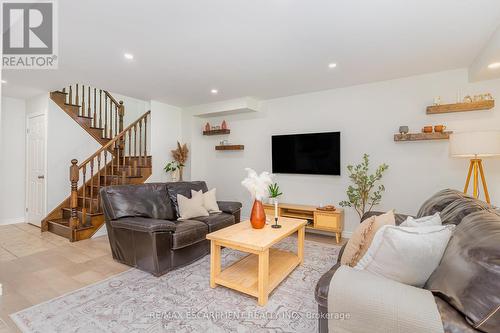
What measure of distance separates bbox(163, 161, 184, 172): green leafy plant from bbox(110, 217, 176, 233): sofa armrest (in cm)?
241

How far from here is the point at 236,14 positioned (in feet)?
6.75

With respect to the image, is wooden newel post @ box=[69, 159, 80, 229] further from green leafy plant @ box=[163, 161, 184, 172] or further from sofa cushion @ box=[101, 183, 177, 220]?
green leafy plant @ box=[163, 161, 184, 172]

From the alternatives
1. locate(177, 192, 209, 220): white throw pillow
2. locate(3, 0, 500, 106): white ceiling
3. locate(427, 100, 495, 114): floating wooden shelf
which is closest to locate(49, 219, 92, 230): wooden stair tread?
locate(177, 192, 209, 220): white throw pillow

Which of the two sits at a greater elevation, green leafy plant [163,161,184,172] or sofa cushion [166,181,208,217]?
green leafy plant [163,161,184,172]

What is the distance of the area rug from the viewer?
1.80 meters

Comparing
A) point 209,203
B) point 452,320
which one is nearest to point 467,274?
point 452,320

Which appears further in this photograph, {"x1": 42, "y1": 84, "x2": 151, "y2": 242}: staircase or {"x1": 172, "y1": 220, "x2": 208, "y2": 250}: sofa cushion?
{"x1": 42, "y1": 84, "x2": 151, "y2": 242}: staircase

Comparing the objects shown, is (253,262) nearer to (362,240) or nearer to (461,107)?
(362,240)

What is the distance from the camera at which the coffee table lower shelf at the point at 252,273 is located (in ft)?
7.18

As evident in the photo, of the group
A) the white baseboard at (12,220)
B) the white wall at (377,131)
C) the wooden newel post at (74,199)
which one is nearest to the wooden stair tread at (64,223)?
the wooden newel post at (74,199)

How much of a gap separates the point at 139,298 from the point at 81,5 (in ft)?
8.22

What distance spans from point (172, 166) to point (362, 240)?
438 centimetres

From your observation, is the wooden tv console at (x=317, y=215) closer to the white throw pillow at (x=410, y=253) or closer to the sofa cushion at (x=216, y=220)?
the sofa cushion at (x=216, y=220)

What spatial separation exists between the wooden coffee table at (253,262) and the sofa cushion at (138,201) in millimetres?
1185
